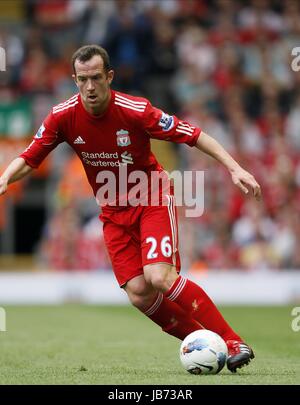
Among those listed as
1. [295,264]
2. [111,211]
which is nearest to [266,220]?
[295,264]

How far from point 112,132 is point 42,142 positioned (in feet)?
1.71

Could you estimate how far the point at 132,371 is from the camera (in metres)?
7.47

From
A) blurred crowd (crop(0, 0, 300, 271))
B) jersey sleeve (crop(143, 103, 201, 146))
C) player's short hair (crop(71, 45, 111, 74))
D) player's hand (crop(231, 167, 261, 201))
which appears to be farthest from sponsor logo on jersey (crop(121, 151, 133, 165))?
blurred crowd (crop(0, 0, 300, 271))

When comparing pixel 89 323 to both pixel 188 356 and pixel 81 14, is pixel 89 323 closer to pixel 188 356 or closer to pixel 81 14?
pixel 188 356

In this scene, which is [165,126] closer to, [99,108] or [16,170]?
[99,108]

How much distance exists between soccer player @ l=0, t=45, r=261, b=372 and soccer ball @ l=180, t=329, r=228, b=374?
14cm

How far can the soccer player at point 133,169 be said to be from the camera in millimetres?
7527

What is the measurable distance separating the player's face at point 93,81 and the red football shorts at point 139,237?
0.85 m

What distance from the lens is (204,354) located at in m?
7.21

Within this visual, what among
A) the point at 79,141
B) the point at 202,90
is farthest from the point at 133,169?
the point at 202,90

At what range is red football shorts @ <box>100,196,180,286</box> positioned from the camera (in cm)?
760

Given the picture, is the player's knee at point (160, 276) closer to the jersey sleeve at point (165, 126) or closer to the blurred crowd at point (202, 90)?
the jersey sleeve at point (165, 126)
